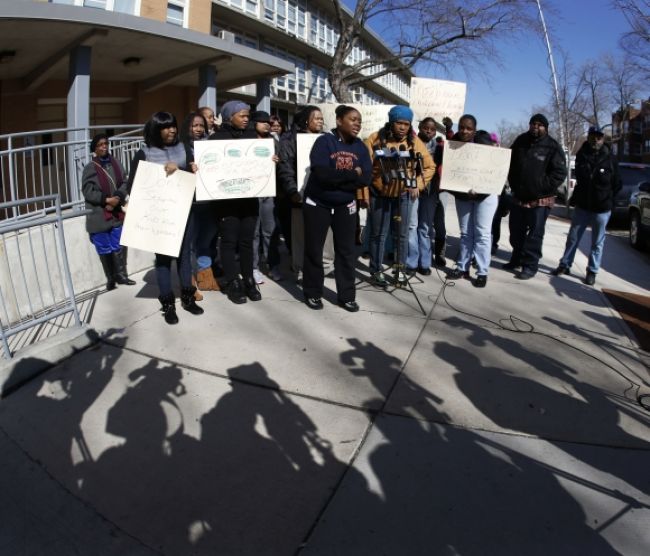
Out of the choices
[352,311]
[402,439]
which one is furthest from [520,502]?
[352,311]

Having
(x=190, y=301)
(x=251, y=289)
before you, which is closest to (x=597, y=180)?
(x=251, y=289)

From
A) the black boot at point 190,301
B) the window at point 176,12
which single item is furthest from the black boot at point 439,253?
the window at point 176,12

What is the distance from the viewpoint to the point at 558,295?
18.3 ft

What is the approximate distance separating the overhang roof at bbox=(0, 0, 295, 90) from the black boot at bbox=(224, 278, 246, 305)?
16.2 ft

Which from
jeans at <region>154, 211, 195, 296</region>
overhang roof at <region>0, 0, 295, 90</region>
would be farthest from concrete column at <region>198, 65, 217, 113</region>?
jeans at <region>154, 211, 195, 296</region>

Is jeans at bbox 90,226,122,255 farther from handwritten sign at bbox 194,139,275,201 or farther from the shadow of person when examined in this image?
the shadow of person

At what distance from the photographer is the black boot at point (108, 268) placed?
5.35 m

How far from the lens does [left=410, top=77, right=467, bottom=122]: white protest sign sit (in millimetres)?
6254

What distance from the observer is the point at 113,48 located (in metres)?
9.04

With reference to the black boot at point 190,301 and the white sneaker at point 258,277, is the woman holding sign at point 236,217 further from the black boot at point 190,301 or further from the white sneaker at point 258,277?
the white sneaker at point 258,277

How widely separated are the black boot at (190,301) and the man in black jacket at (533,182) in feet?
13.1

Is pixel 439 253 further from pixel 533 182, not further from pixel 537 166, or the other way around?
pixel 537 166

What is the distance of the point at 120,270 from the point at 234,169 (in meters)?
2.12

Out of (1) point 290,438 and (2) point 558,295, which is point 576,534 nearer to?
(1) point 290,438
